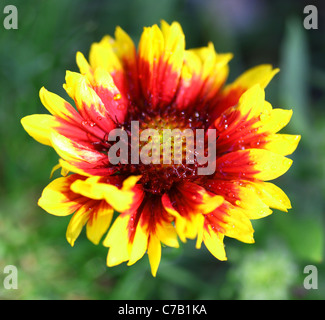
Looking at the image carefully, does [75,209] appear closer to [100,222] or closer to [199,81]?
[100,222]

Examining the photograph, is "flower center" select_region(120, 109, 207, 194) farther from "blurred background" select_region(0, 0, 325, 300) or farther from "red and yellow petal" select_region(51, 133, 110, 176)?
"blurred background" select_region(0, 0, 325, 300)

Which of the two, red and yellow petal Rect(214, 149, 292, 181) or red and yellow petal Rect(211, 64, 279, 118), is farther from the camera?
red and yellow petal Rect(211, 64, 279, 118)

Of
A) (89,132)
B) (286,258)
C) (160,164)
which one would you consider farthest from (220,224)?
(286,258)

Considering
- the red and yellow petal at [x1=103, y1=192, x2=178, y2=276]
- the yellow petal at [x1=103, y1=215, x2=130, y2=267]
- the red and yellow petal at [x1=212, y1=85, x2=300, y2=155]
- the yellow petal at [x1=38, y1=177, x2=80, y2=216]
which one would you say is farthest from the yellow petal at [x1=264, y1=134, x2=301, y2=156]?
the yellow petal at [x1=38, y1=177, x2=80, y2=216]

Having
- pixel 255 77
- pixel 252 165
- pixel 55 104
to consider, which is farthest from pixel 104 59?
pixel 252 165

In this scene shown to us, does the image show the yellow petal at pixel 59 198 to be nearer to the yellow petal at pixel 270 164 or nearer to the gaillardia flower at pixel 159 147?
the gaillardia flower at pixel 159 147
